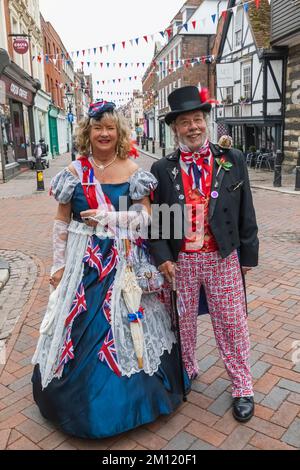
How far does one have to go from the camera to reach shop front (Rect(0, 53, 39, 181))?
1571cm

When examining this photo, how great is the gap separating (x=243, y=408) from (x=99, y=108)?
2.00m

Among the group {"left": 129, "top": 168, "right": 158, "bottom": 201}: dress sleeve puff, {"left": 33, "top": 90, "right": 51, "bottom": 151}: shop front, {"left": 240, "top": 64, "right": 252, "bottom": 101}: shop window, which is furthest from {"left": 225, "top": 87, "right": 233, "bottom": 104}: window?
{"left": 129, "top": 168, "right": 158, "bottom": 201}: dress sleeve puff

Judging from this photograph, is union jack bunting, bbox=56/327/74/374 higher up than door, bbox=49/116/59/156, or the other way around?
door, bbox=49/116/59/156

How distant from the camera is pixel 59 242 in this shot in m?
2.67

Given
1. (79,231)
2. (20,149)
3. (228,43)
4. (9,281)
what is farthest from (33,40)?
(79,231)

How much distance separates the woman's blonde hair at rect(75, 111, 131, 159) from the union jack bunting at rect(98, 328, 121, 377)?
112cm

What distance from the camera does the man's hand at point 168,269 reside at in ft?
8.27

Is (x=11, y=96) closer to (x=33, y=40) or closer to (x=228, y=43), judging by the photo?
(x=33, y=40)

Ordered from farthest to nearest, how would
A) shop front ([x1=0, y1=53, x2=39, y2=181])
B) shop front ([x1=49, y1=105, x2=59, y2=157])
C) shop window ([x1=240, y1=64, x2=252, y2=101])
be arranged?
1. shop front ([x1=49, y1=105, x2=59, y2=157])
2. shop window ([x1=240, y1=64, x2=252, y2=101])
3. shop front ([x1=0, y1=53, x2=39, y2=181])

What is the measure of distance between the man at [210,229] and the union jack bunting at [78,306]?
0.49 meters

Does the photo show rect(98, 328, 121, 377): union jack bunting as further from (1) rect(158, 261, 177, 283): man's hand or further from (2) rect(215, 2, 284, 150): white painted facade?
(2) rect(215, 2, 284, 150): white painted facade

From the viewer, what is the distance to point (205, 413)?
2.67 meters
